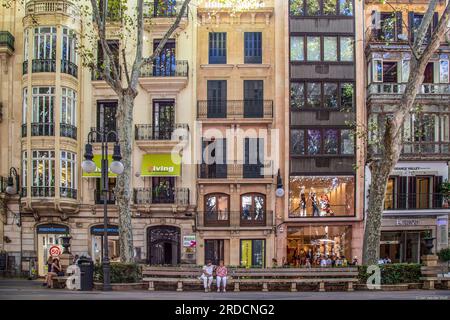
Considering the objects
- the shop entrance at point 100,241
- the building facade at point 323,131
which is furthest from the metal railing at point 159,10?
the shop entrance at point 100,241

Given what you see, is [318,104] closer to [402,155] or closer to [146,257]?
[402,155]

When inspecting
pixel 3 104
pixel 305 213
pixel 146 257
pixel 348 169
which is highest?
pixel 3 104

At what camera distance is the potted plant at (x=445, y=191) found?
32.5m

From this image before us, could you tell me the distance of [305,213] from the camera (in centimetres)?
3356

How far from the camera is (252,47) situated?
3453 centimetres

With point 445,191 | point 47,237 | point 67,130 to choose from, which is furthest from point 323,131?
point 47,237

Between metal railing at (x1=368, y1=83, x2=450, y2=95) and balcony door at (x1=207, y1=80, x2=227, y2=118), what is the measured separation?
28.5ft

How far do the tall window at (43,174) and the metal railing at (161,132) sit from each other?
5.02 meters

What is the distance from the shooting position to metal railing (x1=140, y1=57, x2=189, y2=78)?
1312 inches

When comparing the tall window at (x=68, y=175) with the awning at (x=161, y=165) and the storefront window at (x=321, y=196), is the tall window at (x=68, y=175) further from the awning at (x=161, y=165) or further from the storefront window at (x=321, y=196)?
the storefront window at (x=321, y=196)

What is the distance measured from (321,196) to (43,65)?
693 inches
